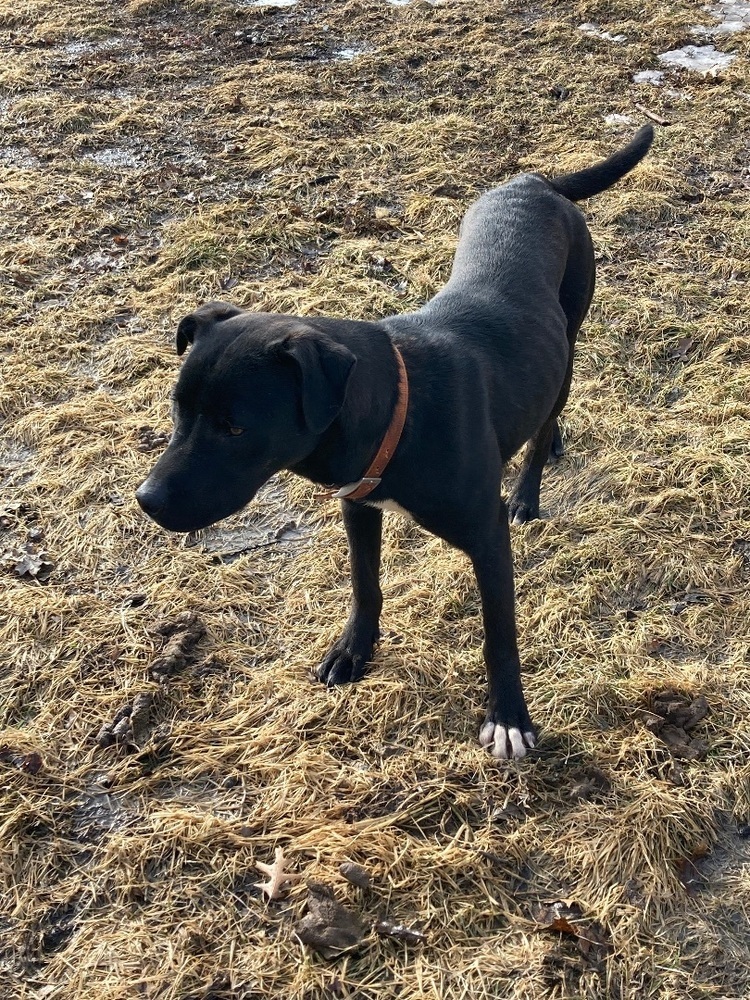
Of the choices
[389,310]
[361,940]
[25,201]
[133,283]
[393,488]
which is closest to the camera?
[361,940]

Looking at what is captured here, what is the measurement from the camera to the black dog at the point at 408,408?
257 centimetres

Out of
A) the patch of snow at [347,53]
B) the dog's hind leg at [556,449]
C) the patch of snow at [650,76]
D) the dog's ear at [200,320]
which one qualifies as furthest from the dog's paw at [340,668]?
the patch of snow at [347,53]

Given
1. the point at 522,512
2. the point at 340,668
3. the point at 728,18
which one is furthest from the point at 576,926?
the point at 728,18

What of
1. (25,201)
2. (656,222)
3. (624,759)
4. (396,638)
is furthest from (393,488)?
(25,201)

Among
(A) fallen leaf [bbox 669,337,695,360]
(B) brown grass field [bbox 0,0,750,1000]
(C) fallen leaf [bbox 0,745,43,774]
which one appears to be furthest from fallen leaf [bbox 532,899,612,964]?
(A) fallen leaf [bbox 669,337,695,360]

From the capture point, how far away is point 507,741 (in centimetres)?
316

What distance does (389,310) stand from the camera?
18.5 ft

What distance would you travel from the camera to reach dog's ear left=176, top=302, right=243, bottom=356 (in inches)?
110

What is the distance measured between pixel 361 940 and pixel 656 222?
5514 mm

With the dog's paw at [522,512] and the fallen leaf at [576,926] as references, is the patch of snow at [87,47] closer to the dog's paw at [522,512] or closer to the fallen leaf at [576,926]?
the dog's paw at [522,512]

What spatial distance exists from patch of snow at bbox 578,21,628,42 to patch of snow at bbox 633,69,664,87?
84cm

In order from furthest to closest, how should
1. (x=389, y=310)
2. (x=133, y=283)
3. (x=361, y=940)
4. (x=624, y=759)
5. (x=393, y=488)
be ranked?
(x=133, y=283), (x=389, y=310), (x=624, y=759), (x=393, y=488), (x=361, y=940)

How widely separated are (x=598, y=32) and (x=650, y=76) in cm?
127

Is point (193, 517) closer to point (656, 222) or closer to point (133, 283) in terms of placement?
point (133, 283)
